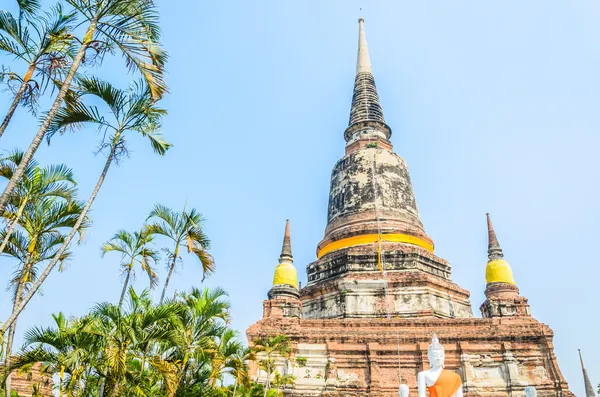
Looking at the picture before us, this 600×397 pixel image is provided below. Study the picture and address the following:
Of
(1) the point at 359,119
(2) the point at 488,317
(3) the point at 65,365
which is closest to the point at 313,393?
(2) the point at 488,317

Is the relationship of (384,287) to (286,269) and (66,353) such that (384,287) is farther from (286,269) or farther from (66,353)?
(66,353)

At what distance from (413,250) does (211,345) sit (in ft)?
47.6

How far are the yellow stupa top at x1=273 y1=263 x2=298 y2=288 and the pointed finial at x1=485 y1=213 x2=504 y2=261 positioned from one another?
900 cm

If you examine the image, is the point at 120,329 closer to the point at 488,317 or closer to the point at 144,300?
the point at 144,300

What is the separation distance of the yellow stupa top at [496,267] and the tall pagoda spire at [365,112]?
10212mm

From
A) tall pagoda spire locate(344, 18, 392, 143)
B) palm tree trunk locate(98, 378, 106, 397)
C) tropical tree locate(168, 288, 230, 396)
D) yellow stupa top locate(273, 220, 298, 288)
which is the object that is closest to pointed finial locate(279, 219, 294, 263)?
yellow stupa top locate(273, 220, 298, 288)

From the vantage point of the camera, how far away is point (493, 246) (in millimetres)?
23719

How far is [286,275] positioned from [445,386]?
15.1 metres

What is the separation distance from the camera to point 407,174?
29.6 metres

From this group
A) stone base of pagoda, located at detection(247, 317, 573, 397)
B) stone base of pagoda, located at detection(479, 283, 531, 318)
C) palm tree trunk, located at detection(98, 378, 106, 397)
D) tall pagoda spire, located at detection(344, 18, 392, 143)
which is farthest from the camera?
tall pagoda spire, located at detection(344, 18, 392, 143)

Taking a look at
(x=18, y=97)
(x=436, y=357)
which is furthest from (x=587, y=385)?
(x=18, y=97)

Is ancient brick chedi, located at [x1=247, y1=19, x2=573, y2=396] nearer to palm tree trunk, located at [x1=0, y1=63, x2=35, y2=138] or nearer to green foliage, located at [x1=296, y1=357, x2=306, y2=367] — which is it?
green foliage, located at [x1=296, y1=357, x2=306, y2=367]

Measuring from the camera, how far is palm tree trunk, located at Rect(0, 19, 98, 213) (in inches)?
322

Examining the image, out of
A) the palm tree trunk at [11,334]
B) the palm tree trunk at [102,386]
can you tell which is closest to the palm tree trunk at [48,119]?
the palm tree trunk at [11,334]
